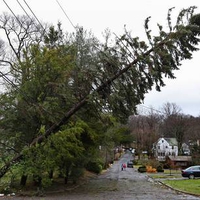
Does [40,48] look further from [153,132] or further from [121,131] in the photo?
[153,132]

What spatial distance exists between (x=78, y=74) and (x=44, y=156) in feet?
19.6

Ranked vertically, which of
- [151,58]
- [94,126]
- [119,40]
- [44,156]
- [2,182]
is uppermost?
[119,40]

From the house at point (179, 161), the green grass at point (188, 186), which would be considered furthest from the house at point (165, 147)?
the green grass at point (188, 186)

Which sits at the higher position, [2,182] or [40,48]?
[40,48]

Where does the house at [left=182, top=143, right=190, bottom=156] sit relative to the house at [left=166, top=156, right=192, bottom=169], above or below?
above

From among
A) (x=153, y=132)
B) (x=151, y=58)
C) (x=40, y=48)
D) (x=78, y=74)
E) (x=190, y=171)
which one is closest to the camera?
(x=151, y=58)

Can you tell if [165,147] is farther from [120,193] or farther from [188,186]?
[120,193]

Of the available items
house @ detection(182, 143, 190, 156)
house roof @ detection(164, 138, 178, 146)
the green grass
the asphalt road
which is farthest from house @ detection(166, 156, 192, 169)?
the asphalt road

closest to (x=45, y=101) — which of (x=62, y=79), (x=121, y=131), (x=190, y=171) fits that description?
(x=62, y=79)

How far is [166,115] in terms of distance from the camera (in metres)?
86.7

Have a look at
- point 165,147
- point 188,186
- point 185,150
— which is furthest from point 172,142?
point 188,186

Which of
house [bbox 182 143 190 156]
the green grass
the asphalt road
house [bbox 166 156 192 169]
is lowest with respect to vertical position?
the asphalt road

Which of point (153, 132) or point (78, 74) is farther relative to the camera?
point (153, 132)

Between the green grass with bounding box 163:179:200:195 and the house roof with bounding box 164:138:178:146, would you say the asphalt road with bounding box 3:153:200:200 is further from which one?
the house roof with bounding box 164:138:178:146
